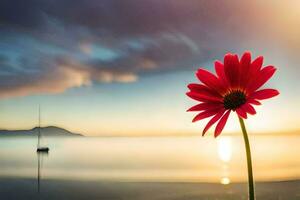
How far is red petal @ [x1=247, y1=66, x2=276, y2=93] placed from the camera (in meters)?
0.42

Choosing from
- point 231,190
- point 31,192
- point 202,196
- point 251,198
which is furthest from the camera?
point 31,192

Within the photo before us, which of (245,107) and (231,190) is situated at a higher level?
(231,190)

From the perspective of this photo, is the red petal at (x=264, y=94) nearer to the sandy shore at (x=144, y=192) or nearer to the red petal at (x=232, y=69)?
the red petal at (x=232, y=69)

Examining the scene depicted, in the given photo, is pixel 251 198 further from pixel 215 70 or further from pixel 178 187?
pixel 178 187

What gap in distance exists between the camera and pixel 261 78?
43 centimetres

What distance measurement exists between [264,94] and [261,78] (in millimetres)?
13

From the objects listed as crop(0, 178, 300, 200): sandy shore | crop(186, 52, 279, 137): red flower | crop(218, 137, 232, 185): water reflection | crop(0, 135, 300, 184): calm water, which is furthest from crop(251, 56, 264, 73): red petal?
crop(218, 137, 232, 185): water reflection

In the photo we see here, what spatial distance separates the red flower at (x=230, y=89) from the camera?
0.42 meters

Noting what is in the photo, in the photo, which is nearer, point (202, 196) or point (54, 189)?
point (202, 196)

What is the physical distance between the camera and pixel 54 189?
5488 mm

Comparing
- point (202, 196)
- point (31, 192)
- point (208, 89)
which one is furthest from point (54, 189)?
point (208, 89)

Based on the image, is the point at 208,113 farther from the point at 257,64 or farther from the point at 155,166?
the point at 155,166

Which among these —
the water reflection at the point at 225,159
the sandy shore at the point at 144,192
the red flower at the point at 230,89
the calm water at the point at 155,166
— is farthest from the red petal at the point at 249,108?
the water reflection at the point at 225,159

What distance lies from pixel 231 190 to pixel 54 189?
1883mm
